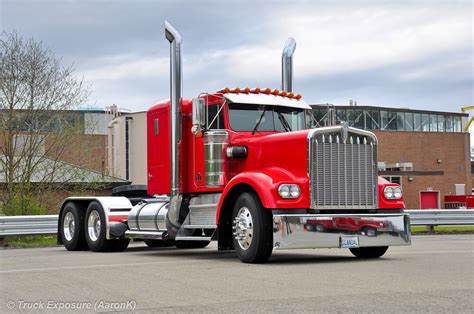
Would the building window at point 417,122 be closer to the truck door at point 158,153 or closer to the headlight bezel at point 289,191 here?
the truck door at point 158,153

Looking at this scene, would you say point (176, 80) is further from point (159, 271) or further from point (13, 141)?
point (13, 141)

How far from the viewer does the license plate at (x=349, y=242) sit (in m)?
12.8

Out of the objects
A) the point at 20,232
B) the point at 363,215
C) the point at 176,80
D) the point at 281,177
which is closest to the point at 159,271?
the point at 281,177

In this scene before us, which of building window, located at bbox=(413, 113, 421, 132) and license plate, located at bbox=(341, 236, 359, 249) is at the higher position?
building window, located at bbox=(413, 113, 421, 132)

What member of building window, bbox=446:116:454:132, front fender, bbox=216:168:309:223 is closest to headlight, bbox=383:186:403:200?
front fender, bbox=216:168:309:223

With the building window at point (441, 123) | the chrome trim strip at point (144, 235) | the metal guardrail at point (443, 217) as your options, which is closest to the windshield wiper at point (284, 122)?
the chrome trim strip at point (144, 235)

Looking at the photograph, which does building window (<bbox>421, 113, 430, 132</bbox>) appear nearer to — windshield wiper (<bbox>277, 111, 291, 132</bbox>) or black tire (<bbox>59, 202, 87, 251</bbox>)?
black tire (<bbox>59, 202, 87, 251</bbox>)

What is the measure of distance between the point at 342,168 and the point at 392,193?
106 cm

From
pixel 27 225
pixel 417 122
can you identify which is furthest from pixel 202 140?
pixel 417 122

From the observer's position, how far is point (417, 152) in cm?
7388

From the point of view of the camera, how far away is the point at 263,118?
14.8 m

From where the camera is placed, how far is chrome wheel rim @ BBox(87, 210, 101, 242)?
691 inches

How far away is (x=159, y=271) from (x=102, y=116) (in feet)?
203

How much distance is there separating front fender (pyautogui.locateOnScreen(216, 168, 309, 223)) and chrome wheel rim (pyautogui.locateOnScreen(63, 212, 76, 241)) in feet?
20.6
